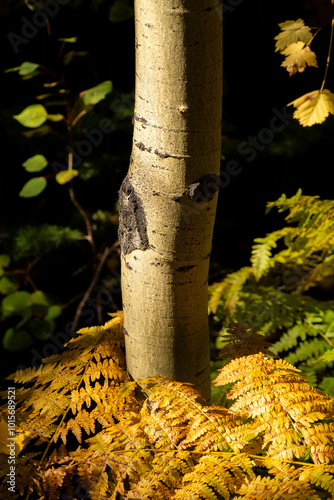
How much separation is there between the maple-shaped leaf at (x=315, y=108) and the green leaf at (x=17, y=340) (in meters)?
2.00

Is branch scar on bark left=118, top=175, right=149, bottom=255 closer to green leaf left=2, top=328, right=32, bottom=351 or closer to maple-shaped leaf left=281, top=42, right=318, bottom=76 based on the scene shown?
maple-shaped leaf left=281, top=42, right=318, bottom=76

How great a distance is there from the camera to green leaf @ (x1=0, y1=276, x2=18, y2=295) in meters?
2.63

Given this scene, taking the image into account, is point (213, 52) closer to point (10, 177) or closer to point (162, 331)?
point (162, 331)

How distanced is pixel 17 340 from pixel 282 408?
1.97 m

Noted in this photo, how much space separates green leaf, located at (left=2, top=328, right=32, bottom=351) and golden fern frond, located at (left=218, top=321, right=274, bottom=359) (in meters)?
1.68

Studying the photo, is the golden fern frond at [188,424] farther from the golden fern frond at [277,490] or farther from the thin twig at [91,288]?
the thin twig at [91,288]

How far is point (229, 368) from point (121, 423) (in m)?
0.30

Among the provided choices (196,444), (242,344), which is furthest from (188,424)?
(242,344)

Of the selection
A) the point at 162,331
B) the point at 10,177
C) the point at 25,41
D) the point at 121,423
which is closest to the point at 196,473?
the point at 121,423

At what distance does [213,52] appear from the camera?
0.85 m

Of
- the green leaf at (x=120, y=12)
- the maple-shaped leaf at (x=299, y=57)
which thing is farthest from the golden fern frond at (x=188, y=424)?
the green leaf at (x=120, y=12)

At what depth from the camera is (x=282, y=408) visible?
92 centimetres

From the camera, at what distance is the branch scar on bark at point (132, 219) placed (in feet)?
3.34

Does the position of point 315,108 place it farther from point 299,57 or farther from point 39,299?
point 39,299
